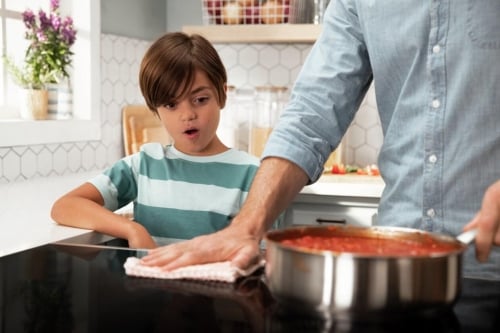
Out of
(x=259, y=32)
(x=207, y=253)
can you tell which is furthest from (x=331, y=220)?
(x=207, y=253)

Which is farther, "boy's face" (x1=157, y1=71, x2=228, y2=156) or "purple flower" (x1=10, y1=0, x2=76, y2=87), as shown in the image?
"purple flower" (x1=10, y1=0, x2=76, y2=87)

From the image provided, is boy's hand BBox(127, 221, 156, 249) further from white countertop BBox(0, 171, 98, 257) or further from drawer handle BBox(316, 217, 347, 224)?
drawer handle BBox(316, 217, 347, 224)

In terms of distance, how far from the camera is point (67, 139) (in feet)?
8.88

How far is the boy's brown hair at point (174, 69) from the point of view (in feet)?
5.84

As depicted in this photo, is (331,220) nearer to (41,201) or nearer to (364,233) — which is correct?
(41,201)


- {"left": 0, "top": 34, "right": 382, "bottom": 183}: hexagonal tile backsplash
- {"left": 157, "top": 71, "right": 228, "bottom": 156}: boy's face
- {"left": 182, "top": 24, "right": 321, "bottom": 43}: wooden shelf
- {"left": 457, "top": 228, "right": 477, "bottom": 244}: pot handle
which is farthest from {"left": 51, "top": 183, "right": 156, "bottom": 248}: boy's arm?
{"left": 182, "top": 24, "right": 321, "bottom": 43}: wooden shelf

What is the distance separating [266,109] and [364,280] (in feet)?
7.59

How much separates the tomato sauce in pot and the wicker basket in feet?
7.05

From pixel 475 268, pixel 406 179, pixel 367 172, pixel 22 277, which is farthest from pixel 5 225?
pixel 367 172

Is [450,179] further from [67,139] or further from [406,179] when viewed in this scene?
[67,139]

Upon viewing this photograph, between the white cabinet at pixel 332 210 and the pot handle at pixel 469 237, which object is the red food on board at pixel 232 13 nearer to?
the white cabinet at pixel 332 210

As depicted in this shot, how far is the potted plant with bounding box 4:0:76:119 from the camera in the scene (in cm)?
263

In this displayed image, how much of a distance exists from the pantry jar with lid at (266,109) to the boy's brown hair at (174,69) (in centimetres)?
111

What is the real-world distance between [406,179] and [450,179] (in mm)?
87
